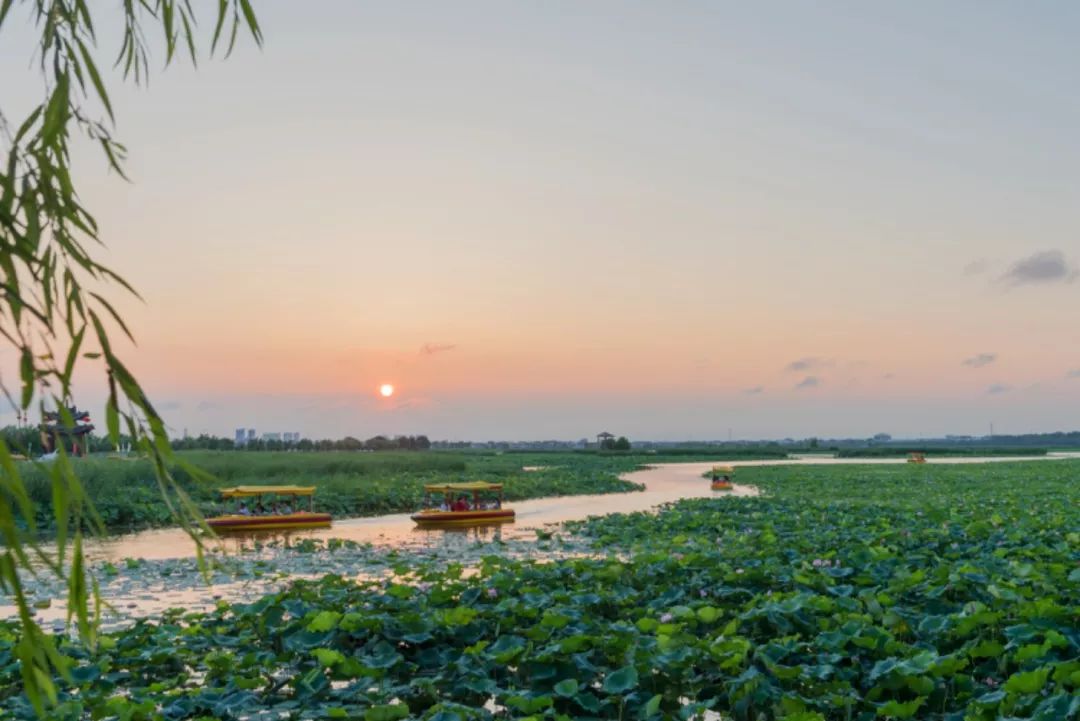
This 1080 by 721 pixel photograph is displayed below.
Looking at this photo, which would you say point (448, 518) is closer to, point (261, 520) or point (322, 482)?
point (261, 520)

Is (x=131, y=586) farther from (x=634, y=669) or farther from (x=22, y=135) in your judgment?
(x=22, y=135)

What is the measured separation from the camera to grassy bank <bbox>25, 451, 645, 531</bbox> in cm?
1928

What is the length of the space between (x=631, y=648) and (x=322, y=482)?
22125 millimetres

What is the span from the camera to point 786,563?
9250 millimetres

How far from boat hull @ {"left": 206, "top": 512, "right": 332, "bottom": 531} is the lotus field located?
9731mm

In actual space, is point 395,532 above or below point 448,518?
below

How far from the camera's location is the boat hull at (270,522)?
58.1 ft

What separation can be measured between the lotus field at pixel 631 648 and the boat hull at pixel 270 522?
973 centimetres

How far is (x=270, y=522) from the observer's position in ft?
59.7

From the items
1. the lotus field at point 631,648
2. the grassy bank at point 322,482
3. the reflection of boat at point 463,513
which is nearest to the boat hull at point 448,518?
the reflection of boat at point 463,513

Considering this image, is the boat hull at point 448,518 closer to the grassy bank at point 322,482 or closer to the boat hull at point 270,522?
the boat hull at point 270,522

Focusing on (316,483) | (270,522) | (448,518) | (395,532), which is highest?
(316,483)

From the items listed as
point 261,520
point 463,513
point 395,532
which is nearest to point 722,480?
point 463,513

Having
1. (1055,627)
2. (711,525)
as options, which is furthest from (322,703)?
(711,525)
